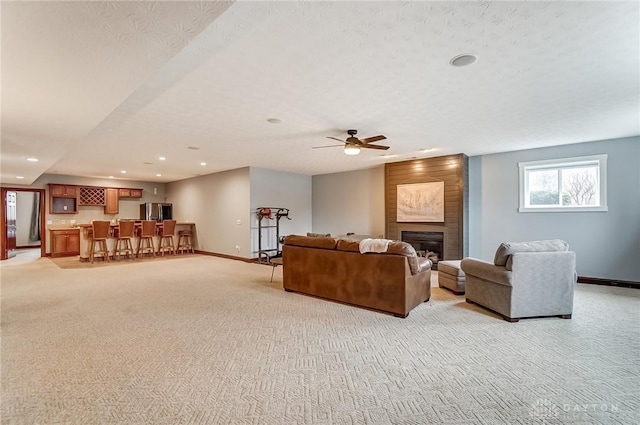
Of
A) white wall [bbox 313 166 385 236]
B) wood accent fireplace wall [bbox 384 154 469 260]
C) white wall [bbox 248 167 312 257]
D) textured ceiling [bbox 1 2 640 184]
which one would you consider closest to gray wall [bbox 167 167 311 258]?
white wall [bbox 248 167 312 257]

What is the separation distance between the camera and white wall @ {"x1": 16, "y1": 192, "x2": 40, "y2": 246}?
11.1 meters

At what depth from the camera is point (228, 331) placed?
3.26 meters

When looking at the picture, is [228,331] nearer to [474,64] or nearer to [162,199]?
[474,64]

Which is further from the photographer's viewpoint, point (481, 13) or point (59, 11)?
point (481, 13)

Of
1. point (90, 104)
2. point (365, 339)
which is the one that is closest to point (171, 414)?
point (365, 339)

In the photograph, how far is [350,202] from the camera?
350 inches

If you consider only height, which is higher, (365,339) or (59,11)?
(59,11)

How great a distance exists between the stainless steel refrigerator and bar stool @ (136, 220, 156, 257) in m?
1.49

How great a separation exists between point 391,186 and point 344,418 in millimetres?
6204

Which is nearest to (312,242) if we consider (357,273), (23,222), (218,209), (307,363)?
(357,273)

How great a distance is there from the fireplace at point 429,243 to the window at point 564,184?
1.72 meters

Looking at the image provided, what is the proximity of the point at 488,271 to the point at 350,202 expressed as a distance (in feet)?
17.5

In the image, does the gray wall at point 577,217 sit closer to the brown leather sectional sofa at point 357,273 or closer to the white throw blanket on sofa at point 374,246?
the brown leather sectional sofa at point 357,273

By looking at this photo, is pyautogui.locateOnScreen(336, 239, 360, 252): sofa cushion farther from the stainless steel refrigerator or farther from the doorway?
the doorway
